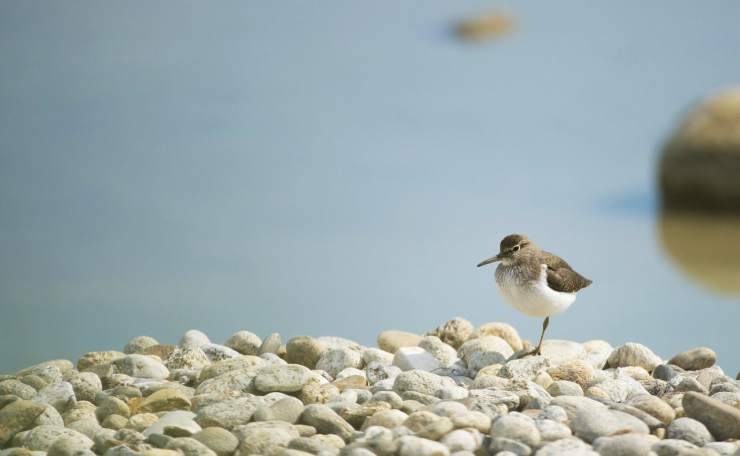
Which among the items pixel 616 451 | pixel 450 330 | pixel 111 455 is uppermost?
pixel 450 330

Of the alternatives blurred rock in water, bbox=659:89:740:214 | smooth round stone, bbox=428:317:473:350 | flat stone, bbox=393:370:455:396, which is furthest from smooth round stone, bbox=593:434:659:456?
blurred rock in water, bbox=659:89:740:214

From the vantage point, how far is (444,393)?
4051mm

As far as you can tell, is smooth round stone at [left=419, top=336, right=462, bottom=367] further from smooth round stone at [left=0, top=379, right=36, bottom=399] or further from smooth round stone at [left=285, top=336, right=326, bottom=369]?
smooth round stone at [left=0, top=379, right=36, bottom=399]

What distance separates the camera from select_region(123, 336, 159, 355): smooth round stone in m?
5.66

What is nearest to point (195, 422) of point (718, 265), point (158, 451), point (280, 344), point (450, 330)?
point (158, 451)

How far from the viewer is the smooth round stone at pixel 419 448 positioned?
3.16 m

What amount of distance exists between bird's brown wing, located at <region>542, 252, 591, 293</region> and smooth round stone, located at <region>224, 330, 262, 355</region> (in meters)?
2.05

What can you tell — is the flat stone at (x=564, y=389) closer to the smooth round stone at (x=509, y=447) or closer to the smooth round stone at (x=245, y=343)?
the smooth round stone at (x=509, y=447)

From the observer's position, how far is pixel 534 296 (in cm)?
500

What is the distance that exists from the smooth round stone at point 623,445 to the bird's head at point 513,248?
193 centimetres

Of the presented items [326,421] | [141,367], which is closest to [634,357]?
[326,421]

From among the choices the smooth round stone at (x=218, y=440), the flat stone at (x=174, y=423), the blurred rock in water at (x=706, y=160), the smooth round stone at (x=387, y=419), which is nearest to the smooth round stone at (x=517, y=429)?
the smooth round stone at (x=387, y=419)

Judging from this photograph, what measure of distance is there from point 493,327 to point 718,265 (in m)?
4.44

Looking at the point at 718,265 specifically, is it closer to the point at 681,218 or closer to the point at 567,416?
the point at 681,218
